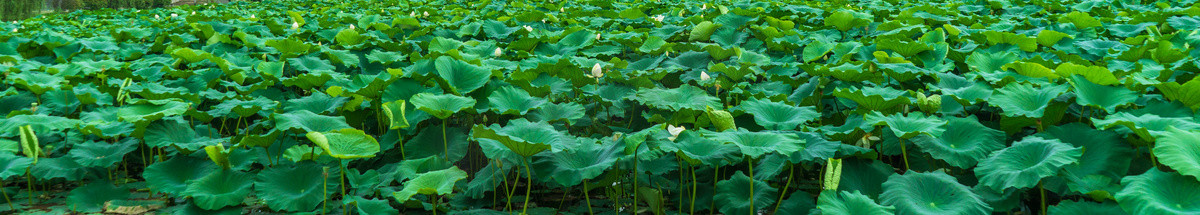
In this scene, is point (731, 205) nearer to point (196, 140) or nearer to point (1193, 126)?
point (1193, 126)

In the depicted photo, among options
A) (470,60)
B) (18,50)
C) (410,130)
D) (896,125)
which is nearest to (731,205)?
(896,125)

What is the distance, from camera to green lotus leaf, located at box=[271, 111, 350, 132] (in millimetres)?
2129

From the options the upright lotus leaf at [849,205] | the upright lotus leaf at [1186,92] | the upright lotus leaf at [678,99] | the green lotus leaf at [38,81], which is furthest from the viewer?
the green lotus leaf at [38,81]

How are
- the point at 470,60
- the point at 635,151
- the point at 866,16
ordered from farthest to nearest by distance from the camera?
the point at 866,16, the point at 470,60, the point at 635,151

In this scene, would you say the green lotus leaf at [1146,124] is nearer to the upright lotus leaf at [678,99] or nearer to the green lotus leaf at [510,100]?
the upright lotus leaf at [678,99]

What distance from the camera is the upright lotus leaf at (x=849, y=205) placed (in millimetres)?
1556

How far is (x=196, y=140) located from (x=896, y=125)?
2119mm

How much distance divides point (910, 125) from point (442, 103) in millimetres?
1341

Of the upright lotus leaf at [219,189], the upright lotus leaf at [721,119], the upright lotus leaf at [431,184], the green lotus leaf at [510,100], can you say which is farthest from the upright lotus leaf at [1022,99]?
the upright lotus leaf at [219,189]

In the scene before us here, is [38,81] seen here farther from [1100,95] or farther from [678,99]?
[1100,95]

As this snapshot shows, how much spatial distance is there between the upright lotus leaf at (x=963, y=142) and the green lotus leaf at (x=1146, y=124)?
0.24 metres

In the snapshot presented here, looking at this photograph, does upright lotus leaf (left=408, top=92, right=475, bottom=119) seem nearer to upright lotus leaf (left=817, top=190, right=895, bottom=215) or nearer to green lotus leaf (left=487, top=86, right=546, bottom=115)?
green lotus leaf (left=487, top=86, right=546, bottom=115)

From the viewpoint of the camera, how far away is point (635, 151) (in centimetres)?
183

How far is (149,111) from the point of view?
7.84 ft
